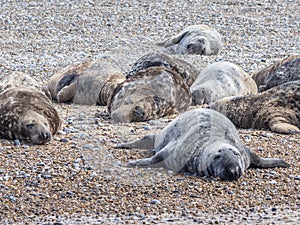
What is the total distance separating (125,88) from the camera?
901 cm

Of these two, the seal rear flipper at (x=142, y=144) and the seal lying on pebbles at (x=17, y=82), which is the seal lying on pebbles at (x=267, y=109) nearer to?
the seal rear flipper at (x=142, y=144)

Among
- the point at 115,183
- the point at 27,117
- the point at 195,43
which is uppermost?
the point at 115,183

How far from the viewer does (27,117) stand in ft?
25.0

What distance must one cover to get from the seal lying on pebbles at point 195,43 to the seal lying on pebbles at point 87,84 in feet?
11.4

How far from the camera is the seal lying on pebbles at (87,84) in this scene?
32.7 ft

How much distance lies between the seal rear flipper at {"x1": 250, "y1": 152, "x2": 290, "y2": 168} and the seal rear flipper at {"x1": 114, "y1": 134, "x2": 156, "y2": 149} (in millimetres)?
1053

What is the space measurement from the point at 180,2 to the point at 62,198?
13.3 m

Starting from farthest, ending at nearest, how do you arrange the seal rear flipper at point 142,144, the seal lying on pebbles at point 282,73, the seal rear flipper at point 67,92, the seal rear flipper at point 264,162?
the seal lying on pebbles at point 282,73 → the seal rear flipper at point 67,92 → the seal rear flipper at point 142,144 → the seal rear flipper at point 264,162

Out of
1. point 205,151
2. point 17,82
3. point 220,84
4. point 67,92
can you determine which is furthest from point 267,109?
point 17,82

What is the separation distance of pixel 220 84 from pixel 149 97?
150 cm

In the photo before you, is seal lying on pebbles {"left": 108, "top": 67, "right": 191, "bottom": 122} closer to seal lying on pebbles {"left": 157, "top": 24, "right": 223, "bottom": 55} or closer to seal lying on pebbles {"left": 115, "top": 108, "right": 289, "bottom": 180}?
seal lying on pebbles {"left": 115, "top": 108, "right": 289, "bottom": 180}

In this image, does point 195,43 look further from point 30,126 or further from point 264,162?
point 264,162

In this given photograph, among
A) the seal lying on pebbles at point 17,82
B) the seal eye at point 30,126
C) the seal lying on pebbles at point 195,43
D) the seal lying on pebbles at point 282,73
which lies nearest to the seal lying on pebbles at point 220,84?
the seal lying on pebbles at point 282,73

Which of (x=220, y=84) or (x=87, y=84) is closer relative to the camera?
(x=220, y=84)
